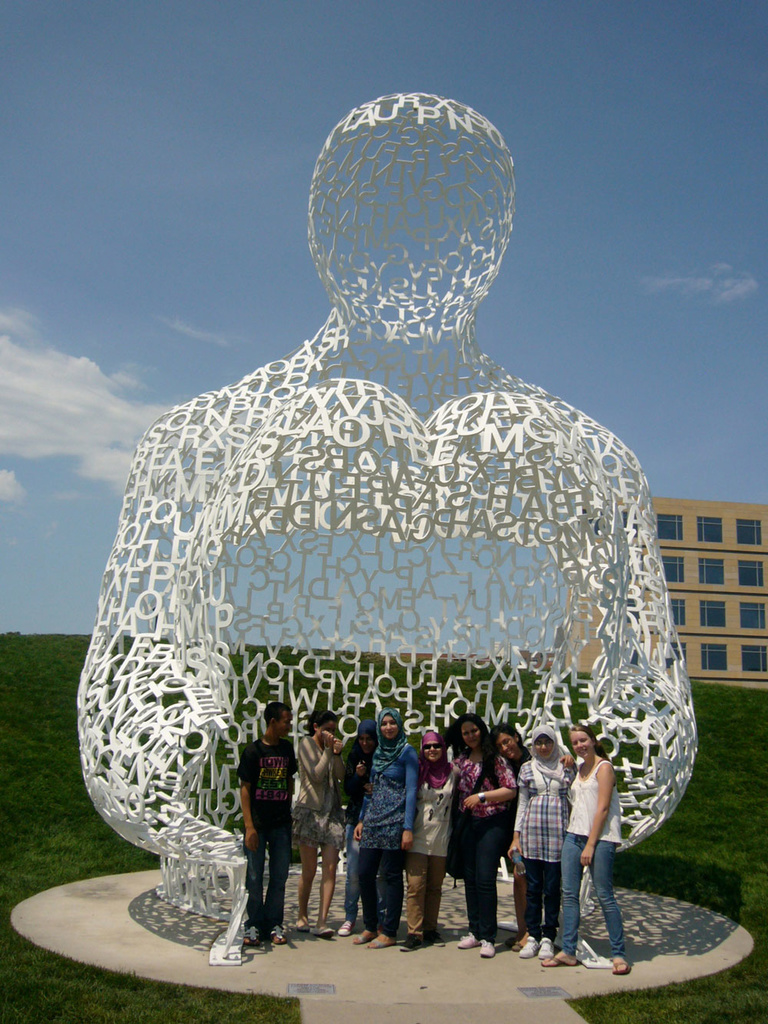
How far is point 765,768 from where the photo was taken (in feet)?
34.4

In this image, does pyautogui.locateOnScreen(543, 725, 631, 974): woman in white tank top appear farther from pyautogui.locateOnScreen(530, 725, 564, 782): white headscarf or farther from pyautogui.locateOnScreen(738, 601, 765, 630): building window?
pyautogui.locateOnScreen(738, 601, 765, 630): building window

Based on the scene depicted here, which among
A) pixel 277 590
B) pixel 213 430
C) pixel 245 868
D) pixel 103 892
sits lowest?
pixel 103 892

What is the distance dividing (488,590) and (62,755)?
17.3ft

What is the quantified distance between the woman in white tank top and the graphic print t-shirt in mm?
1524

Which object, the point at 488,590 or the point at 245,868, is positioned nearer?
the point at 245,868

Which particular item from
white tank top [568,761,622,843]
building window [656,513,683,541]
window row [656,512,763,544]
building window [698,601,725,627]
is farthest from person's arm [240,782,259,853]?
building window [698,601,725,627]

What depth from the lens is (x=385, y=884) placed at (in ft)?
17.6

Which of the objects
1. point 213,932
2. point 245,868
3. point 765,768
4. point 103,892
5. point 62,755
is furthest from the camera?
point 765,768

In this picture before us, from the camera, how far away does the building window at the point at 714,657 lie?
3562 centimetres

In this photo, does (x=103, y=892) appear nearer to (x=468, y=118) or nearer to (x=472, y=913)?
(x=472, y=913)

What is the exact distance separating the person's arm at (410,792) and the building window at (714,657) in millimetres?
32603

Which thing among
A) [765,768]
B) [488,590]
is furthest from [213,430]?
[765,768]

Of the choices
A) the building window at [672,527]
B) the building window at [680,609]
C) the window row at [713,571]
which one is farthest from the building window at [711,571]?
the building window at [672,527]

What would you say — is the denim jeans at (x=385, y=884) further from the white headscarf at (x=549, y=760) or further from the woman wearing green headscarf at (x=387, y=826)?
the white headscarf at (x=549, y=760)
